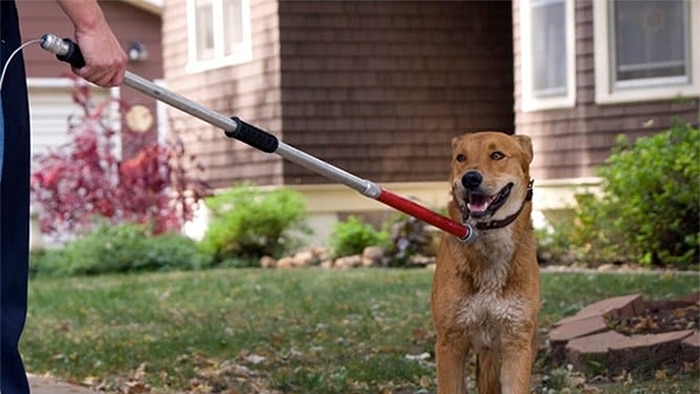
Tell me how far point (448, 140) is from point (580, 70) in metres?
3.29

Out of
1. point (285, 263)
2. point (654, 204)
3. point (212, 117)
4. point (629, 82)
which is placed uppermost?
point (629, 82)

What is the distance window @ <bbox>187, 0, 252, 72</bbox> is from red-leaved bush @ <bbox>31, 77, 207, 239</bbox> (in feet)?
4.06

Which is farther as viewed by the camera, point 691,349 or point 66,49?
point 691,349

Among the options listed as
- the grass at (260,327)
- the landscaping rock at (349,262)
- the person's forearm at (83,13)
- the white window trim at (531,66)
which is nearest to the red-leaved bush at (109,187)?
the landscaping rock at (349,262)

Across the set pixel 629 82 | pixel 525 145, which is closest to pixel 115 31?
pixel 629 82

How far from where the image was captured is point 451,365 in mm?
5254

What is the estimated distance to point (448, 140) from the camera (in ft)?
57.0

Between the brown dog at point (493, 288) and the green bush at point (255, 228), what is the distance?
10.3 m

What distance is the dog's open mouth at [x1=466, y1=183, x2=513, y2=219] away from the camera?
202 inches

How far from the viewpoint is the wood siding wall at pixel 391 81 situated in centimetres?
1680

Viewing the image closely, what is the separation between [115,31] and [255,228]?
6106mm

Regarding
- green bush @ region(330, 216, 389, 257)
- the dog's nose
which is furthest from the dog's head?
green bush @ region(330, 216, 389, 257)

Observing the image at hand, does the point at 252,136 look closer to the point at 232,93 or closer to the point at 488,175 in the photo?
the point at 488,175

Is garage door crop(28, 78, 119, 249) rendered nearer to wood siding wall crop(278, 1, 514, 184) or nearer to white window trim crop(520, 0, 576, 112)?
wood siding wall crop(278, 1, 514, 184)
